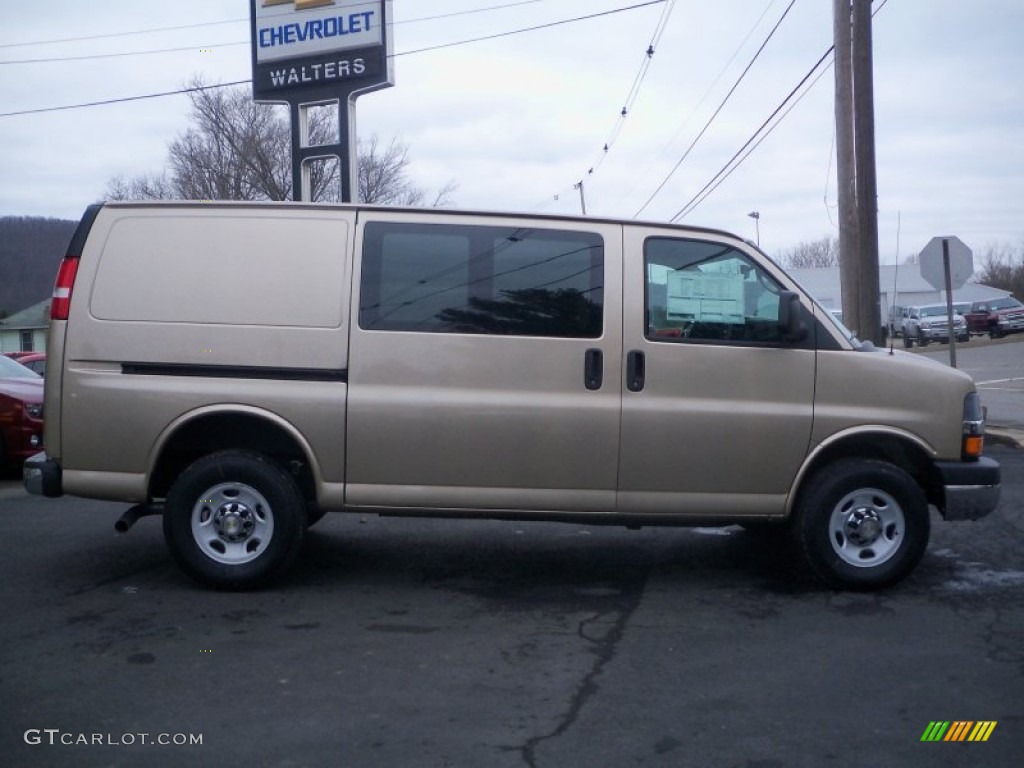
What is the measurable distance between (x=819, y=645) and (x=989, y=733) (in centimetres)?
120

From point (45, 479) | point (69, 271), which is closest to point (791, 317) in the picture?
point (69, 271)

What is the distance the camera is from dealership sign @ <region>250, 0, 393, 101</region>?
58.2 feet

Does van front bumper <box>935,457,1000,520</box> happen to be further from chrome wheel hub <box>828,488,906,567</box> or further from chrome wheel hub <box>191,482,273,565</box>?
chrome wheel hub <box>191,482,273,565</box>

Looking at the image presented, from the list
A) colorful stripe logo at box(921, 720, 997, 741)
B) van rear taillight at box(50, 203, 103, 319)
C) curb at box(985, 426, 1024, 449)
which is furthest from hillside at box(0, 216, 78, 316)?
colorful stripe logo at box(921, 720, 997, 741)

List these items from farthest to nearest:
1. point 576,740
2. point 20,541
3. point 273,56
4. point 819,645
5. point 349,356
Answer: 1. point 273,56
2. point 20,541
3. point 349,356
4. point 819,645
5. point 576,740

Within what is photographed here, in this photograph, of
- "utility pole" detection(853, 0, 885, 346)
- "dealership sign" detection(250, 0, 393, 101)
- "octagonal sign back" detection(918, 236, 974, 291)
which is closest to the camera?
"utility pole" detection(853, 0, 885, 346)

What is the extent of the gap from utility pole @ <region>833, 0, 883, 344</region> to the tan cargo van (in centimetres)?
844

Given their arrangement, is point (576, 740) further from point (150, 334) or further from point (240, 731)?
point (150, 334)

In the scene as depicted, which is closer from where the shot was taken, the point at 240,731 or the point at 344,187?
the point at 240,731

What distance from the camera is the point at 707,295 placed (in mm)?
6410

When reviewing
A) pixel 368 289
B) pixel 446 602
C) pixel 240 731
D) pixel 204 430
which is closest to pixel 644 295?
pixel 368 289

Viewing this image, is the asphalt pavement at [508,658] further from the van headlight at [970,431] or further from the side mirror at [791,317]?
the side mirror at [791,317]

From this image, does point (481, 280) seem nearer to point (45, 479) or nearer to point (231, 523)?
point (231, 523)

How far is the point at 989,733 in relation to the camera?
4332 mm
